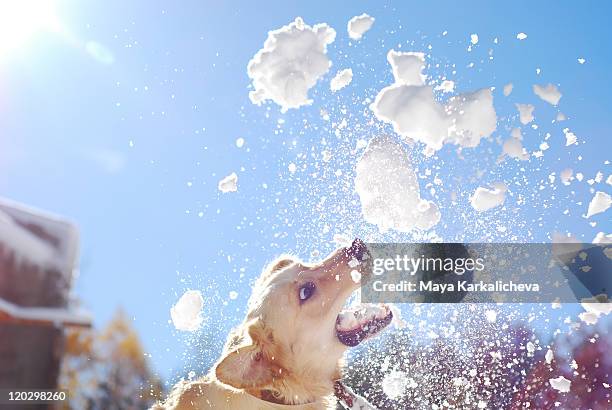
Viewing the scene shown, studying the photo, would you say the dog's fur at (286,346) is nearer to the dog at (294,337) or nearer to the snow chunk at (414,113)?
the dog at (294,337)

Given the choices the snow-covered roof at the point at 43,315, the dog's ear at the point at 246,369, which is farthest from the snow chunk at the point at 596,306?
the snow-covered roof at the point at 43,315

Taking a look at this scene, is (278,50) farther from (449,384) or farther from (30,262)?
(449,384)

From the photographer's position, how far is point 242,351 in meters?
3.15

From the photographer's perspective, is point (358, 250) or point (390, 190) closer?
point (358, 250)

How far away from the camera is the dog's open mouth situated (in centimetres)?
404

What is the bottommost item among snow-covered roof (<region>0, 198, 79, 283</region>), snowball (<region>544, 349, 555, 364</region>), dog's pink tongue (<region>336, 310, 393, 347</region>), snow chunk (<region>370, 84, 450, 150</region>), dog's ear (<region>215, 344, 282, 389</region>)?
dog's ear (<region>215, 344, 282, 389</region>)

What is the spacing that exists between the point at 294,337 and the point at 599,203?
3.39 m

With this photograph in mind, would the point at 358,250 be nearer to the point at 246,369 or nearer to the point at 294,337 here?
the point at 294,337

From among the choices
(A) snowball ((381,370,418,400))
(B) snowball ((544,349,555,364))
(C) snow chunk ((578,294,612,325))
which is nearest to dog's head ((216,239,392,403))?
(C) snow chunk ((578,294,612,325))

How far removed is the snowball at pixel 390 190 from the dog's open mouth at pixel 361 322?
155cm

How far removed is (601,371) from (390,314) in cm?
1041

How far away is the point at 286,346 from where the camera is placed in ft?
12.1

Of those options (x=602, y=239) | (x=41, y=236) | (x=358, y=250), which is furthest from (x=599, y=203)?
(x=41, y=236)

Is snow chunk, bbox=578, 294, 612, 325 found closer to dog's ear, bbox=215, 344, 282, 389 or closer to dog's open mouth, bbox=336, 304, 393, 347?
dog's open mouth, bbox=336, 304, 393, 347
